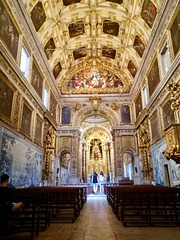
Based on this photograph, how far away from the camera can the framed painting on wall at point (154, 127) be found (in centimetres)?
1195

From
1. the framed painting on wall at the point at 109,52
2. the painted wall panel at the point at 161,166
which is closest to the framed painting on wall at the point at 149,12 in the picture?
the framed painting on wall at the point at 109,52

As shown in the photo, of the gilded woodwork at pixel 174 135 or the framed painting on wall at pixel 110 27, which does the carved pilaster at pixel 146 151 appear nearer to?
the gilded woodwork at pixel 174 135

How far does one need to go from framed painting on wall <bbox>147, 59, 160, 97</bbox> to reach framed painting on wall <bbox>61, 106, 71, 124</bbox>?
932cm

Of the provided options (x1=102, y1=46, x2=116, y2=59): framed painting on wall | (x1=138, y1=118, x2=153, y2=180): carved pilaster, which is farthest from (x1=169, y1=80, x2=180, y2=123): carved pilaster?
(x1=102, y1=46, x2=116, y2=59): framed painting on wall

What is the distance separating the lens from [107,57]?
1980cm

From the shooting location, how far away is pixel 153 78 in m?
12.7

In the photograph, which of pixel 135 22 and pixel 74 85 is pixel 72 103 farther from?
pixel 135 22

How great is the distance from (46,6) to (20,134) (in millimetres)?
8657

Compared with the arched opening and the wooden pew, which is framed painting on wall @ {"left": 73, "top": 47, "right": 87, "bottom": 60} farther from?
the wooden pew

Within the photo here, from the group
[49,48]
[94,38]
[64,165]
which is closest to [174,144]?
[49,48]

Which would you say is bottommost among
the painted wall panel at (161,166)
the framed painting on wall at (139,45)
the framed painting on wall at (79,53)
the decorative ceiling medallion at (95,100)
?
the painted wall panel at (161,166)

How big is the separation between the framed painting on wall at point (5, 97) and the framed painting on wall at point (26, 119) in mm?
1731

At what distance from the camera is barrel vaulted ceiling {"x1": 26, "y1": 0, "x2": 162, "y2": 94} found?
12523 millimetres

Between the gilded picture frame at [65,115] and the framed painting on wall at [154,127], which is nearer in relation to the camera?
the framed painting on wall at [154,127]
